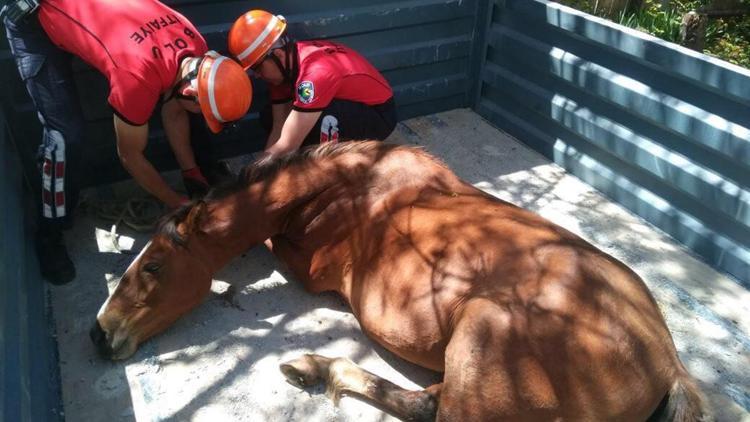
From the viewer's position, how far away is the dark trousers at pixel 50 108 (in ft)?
11.3

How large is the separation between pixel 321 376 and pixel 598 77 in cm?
274

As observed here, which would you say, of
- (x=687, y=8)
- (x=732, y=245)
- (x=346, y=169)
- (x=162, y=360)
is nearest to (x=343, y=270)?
(x=346, y=169)

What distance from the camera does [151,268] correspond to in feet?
10.3

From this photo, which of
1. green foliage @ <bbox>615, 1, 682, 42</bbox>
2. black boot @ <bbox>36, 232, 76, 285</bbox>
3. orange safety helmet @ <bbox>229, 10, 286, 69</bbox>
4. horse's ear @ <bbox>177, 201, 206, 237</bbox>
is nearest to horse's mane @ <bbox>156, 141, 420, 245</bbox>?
horse's ear @ <bbox>177, 201, 206, 237</bbox>

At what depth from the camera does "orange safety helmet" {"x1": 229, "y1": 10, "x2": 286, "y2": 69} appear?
3844 millimetres

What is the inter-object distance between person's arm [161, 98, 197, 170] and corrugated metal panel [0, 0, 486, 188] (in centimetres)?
32

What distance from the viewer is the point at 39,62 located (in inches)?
136

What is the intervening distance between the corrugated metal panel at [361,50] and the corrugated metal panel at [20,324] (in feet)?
1.99

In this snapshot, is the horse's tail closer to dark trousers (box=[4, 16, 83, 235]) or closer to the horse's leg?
the horse's leg

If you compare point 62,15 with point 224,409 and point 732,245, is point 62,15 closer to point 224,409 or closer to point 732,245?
point 224,409

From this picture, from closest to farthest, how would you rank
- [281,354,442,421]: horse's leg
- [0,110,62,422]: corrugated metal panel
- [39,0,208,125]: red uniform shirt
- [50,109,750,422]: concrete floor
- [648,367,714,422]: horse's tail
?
[0,110,62,422]: corrugated metal panel, [648,367,714,422]: horse's tail, [281,354,442,421]: horse's leg, [50,109,750,422]: concrete floor, [39,0,208,125]: red uniform shirt

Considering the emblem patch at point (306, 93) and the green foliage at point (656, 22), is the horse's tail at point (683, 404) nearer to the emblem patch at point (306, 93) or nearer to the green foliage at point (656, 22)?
the emblem patch at point (306, 93)

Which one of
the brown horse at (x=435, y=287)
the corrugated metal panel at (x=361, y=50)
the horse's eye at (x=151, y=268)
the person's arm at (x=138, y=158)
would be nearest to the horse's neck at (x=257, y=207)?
the brown horse at (x=435, y=287)

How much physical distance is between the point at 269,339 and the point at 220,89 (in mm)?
1366
